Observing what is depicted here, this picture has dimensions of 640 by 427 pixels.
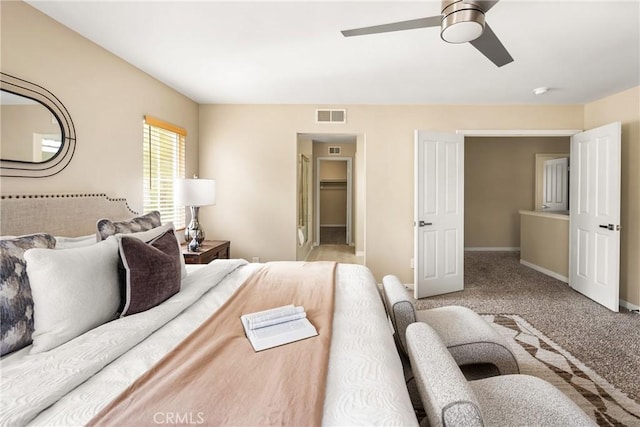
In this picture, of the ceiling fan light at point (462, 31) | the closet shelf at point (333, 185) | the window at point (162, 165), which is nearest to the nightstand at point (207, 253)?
the window at point (162, 165)

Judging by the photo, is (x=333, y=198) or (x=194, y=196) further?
(x=333, y=198)

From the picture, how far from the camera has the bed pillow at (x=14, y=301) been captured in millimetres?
1171

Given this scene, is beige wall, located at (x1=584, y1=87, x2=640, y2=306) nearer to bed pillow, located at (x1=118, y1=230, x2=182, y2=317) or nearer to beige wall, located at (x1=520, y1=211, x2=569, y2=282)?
beige wall, located at (x1=520, y1=211, x2=569, y2=282)

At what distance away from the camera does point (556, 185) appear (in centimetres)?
621

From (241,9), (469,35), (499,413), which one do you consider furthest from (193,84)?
(499,413)

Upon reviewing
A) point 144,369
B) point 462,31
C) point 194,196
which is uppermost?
point 462,31

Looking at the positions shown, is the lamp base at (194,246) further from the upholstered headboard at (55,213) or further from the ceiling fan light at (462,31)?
the ceiling fan light at (462,31)

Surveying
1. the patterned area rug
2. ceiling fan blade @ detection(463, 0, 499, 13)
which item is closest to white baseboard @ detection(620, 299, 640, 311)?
the patterned area rug

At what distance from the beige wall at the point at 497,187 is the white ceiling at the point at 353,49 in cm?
290

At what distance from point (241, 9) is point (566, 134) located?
14.1 feet

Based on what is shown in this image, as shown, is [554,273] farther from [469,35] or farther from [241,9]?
[241,9]

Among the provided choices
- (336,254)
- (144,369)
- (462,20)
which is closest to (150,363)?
(144,369)

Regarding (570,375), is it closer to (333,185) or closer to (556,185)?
(556,185)

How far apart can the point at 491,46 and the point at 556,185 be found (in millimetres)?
5636
